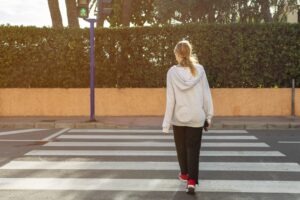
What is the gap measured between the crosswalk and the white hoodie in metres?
0.94

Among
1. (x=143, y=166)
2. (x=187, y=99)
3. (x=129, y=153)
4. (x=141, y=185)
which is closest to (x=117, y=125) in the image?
(x=129, y=153)

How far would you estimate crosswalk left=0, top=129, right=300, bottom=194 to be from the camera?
680 centimetres

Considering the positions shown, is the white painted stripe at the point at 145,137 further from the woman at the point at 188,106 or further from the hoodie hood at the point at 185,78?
the hoodie hood at the point at 185,78

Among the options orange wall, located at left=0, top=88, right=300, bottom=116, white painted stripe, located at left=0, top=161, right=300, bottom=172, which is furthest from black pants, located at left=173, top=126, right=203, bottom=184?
orange wall, located at left=0, top=88, right=300, bottom=116

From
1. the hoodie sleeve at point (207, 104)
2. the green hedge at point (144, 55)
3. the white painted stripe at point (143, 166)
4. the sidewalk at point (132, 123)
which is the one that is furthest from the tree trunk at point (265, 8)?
the hoodie sleeve at point (207, 104)

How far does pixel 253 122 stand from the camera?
14375 millimetres

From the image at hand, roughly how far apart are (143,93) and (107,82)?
4.22 ft

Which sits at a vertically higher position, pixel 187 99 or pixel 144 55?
pixel 144 55

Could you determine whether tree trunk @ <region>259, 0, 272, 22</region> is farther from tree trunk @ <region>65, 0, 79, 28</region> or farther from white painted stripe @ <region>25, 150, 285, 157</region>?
white painted stripe @ <region>25, 150, 285, 157</region>

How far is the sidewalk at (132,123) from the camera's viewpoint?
553 inches

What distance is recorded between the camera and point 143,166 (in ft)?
Result: 27.0

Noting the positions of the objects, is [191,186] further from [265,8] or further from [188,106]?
[265,8]

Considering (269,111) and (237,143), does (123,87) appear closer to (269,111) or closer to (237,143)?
(269,111)

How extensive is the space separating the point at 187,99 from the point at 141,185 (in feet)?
4.47
